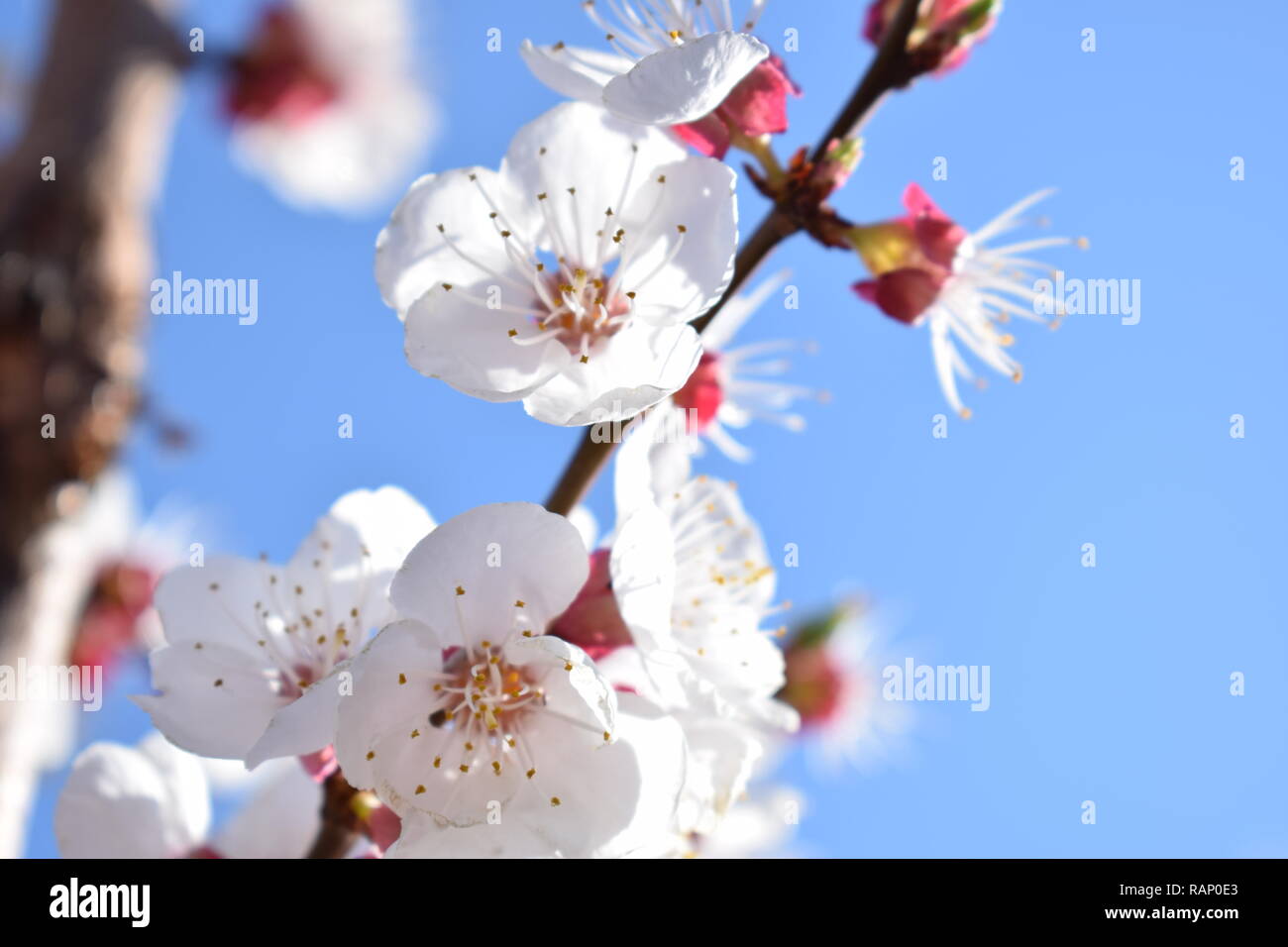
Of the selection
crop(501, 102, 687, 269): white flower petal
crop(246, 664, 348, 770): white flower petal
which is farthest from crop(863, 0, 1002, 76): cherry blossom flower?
crop(246, 664, 348, 770): white flower petal

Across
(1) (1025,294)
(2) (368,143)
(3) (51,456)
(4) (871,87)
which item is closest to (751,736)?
(1) (1025,294)

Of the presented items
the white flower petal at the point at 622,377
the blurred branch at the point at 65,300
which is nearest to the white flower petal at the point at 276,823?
the white flower petal at the point at 622,377

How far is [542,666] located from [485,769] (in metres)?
0.11

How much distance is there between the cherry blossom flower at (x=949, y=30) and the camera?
1.08 meters

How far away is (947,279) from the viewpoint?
42.4 inches

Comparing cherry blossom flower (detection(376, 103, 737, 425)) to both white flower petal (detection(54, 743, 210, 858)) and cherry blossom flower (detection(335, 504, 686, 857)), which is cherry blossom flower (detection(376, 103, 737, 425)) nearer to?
cherry blossom flower (detection(335, 504, 686, 857))

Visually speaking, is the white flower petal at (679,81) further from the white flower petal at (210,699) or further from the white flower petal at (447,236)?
the white flower petal at (210,699)

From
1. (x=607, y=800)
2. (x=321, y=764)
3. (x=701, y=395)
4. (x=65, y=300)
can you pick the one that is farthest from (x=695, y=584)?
(x=65, y=300)

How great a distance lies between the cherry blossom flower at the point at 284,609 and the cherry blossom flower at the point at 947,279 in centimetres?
54

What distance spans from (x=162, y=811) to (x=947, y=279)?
41.2 inches

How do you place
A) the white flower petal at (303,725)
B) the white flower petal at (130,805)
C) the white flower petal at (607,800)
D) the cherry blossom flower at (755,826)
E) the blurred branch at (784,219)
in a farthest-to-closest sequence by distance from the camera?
the cherry blossom flower at (755,826) < the white flower petal at (130,805) < the blurred branch at (784,219) < the white flower petal at (607,800) < the white flower petal at (303,725)

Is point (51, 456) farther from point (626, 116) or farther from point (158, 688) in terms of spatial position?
point (626, 116)

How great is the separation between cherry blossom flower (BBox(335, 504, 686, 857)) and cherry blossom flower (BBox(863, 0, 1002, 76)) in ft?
2.03

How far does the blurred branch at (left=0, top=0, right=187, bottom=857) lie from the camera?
214 centimetres
